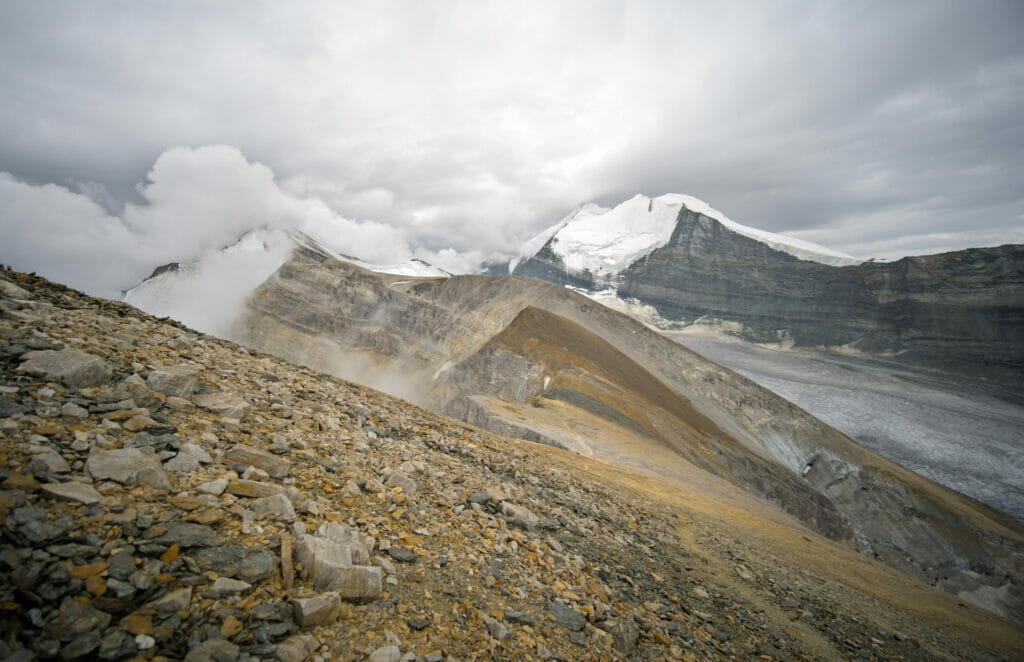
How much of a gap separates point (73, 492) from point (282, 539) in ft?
5.71

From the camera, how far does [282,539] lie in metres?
4.11

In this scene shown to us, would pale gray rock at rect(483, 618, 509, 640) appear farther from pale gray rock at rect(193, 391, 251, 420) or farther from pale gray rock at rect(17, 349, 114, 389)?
pale gray rock at rect(17, 349, 114, 389)

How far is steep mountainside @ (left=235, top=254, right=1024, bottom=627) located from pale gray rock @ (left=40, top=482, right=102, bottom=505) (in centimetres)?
1758

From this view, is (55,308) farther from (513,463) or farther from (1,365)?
(513,463)

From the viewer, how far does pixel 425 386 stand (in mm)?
56500

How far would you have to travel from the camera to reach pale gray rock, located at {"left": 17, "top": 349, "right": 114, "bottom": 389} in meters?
4.95

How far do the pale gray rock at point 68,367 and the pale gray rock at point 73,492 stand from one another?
6.96 ft

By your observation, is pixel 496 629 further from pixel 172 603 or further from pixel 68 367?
pixel 68 367

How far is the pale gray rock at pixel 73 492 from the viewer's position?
344cm

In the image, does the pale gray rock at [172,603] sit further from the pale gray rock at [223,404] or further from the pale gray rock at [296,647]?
the pale gray rock at [223,404]

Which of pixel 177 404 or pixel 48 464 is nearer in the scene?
pixel 48 464

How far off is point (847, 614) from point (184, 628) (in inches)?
530

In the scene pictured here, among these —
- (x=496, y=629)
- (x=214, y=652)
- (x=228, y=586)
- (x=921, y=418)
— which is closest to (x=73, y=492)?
(x=228, y=586)

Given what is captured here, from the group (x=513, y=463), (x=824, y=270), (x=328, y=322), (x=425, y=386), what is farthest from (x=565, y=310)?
(x=824, y=270)
